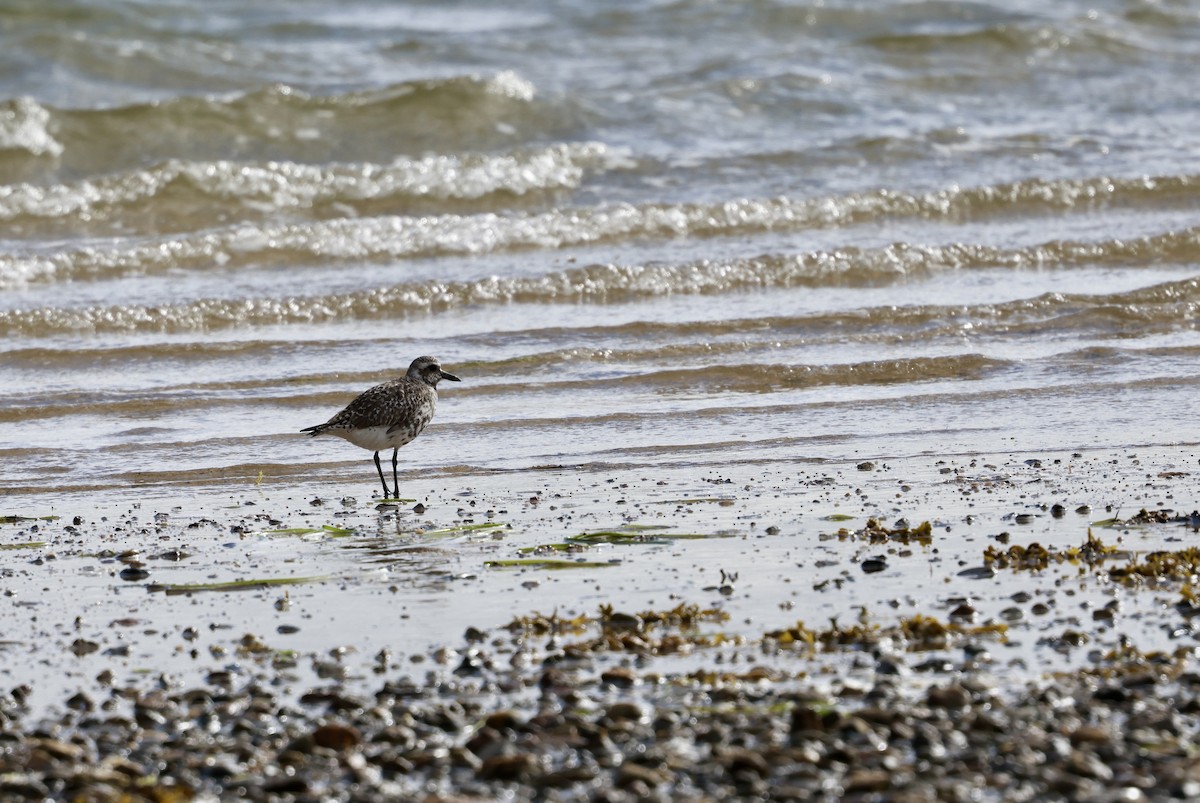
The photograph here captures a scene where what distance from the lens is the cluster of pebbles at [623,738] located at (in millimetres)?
4535

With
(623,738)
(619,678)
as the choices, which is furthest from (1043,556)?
(623,738)

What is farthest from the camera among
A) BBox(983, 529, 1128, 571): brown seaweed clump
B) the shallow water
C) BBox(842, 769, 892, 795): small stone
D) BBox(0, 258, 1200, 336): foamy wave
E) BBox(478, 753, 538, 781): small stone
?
BBox(0, 258, 1200, 336): foamy wave

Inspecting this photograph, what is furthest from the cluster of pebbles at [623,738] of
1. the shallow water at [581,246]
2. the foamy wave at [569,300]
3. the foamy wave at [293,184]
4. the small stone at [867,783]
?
the foamy wave at [293,184]

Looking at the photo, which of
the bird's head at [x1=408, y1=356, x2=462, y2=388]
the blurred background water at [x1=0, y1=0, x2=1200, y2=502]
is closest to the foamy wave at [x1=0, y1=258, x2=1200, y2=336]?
the blurred background water at [x1=0, y1=0, x2=1200, y2=502]

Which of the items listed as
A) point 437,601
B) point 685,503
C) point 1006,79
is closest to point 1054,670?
point 437,601

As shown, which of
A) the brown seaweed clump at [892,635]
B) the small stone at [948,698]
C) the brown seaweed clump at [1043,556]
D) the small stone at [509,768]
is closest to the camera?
the small stone at [509,768]

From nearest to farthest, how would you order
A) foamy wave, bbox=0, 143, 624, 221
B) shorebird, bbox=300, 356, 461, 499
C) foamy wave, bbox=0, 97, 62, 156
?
1. shorebird, bbox=300, 356, 461, 499
2. foamy wave, bbox=0, 143, 624, 221
3. foamy wave, bbox=0, 97, 62, 156

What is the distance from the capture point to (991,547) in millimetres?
6660

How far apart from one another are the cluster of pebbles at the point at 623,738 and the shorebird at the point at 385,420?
10.5ft

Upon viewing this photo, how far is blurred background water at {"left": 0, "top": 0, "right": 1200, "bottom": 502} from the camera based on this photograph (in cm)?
998

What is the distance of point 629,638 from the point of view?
5727mm

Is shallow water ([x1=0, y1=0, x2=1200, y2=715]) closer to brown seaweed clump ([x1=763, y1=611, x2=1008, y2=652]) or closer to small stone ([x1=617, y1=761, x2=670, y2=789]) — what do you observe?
brown seaweed clump ([x1=763, y1=611, x2=1008, y2=652])

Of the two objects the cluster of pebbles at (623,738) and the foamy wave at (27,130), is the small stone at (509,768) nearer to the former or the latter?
the cluster of pebbles at (623,738)

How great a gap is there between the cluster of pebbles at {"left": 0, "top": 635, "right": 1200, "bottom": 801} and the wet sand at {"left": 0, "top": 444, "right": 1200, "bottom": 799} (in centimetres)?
1
